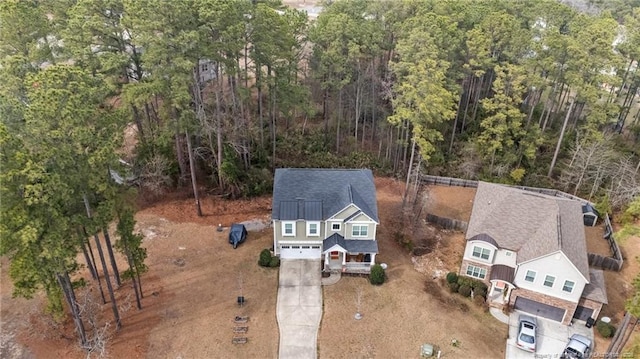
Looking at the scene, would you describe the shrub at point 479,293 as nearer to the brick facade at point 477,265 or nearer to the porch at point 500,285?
the porch at point 500,285

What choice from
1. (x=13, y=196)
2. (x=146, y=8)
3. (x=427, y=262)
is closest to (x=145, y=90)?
(x=146, y=8)

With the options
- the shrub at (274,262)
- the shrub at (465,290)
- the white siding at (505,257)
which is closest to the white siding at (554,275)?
the white siding at (505,257)

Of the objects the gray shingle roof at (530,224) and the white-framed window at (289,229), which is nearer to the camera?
the gray shingle roof at (530,224)

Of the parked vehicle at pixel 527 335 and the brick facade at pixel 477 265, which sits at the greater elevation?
the brick facade at pixel 477 265

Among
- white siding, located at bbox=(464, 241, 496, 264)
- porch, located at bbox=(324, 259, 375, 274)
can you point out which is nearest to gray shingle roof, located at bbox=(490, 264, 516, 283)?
white siding, located at bbox=(464, 241, 496, 264)

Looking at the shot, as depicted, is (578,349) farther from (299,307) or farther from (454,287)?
(299,307)

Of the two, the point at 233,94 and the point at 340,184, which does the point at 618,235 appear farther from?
the point at 233,94

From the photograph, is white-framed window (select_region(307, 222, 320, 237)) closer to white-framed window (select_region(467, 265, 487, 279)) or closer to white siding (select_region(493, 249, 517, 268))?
white-framed window (select_region(467, 265, 487, 279))
